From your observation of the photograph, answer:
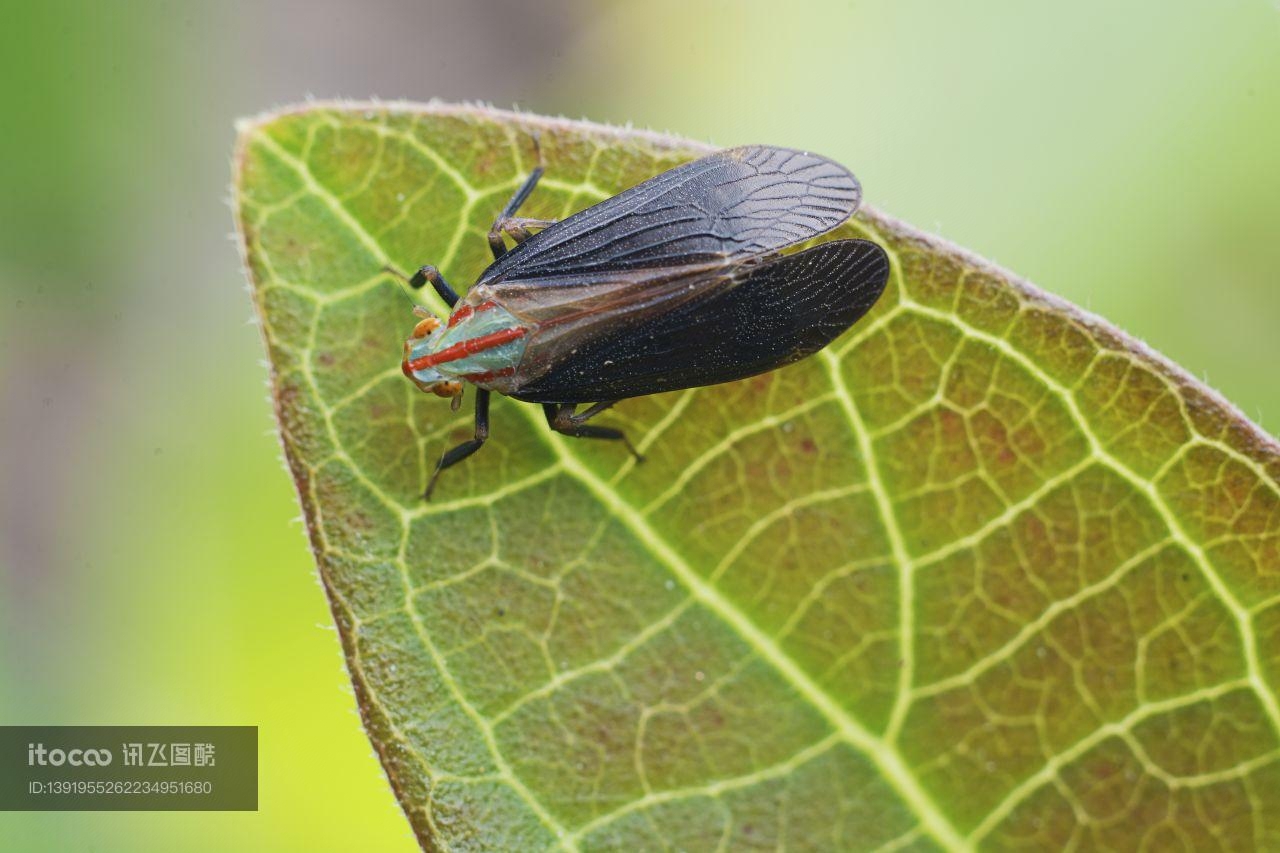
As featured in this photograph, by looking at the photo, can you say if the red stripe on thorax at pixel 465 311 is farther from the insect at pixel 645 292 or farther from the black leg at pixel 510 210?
the black leg at pixel 510 210

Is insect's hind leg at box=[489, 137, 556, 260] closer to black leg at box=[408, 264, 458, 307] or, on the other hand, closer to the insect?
the insect

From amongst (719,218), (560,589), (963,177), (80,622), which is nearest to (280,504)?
(80,622)

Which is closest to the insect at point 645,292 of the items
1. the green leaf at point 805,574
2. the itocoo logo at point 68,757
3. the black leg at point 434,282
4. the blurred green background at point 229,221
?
the black leg at point 434,282

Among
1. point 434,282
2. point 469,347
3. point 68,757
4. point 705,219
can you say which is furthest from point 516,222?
point 68,757

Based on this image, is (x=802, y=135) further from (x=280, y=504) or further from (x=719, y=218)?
(x=280, y=504)

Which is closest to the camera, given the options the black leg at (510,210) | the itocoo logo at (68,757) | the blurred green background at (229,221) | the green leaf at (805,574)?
the green leaf at (805,574)
